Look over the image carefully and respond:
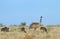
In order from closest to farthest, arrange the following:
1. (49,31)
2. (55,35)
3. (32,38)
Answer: (32,38) → (55,35) → (49,31)

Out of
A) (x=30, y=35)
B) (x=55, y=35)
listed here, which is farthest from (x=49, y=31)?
(x=30, y=35)

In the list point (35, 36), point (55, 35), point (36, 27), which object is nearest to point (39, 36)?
point (35, 36)

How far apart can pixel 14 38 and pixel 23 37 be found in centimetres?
76

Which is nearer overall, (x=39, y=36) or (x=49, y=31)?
(x=39, y=36)

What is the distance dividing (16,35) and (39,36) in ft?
6.40

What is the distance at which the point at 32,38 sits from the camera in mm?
18734

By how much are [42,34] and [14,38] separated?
2581 mm

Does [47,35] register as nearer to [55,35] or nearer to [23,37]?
[55,35]

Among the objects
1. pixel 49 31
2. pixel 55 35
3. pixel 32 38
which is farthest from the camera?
pixel 49 31

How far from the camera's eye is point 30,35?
19047mm

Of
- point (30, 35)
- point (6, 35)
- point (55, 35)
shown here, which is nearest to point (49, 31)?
point (55, 35)

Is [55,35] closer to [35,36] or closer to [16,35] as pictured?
[35,36]

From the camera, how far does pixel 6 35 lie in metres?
19.3

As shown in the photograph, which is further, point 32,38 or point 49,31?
point 49,31
